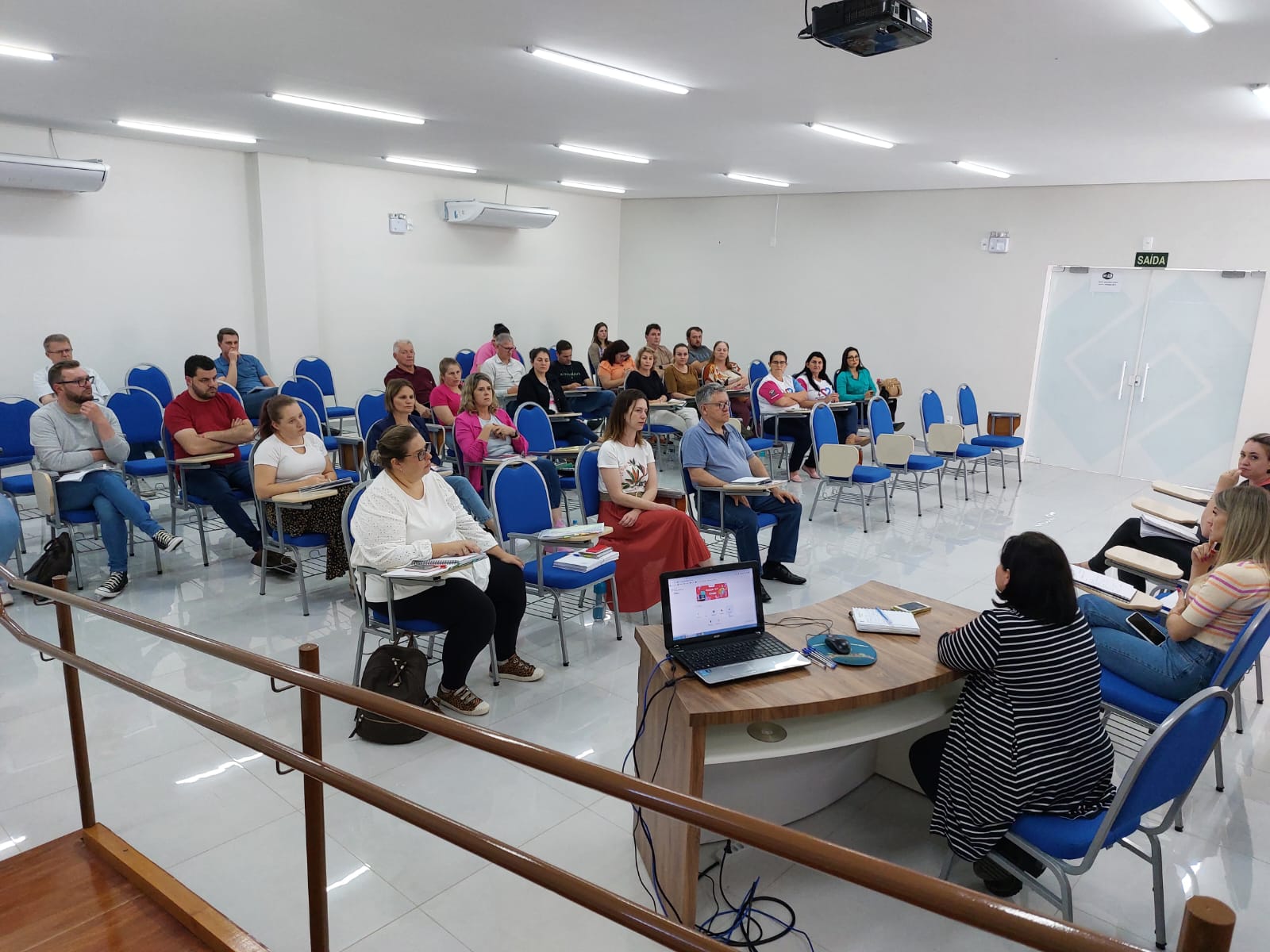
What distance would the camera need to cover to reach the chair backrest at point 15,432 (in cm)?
622

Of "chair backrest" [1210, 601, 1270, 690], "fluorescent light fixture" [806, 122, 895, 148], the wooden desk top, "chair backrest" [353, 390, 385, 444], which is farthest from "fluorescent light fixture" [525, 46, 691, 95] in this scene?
"chair backrest" [1210, 601, 1270, 690]

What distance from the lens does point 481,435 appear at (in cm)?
591

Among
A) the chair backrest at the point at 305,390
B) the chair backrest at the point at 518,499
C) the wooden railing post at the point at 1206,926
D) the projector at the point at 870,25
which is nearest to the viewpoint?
the wooden railing post at the point at 1206,926

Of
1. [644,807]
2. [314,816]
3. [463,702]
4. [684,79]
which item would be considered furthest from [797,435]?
[644,807]

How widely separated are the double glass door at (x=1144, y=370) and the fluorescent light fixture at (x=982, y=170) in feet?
5.06

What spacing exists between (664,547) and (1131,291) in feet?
25.0

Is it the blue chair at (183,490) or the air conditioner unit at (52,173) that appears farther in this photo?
the air conditioner unit at (52,173)

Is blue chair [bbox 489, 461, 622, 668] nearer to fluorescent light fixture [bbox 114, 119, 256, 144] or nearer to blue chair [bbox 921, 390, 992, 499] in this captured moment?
blue chair [bbox 921, 390, 992, 499]

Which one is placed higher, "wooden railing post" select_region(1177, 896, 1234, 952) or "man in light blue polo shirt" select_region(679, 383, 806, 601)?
"wooden railing post" select_region(1177, 896, 1234, 952)

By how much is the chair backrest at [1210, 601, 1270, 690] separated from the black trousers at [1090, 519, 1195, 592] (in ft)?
5.42

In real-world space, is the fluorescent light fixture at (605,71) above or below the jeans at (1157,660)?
above

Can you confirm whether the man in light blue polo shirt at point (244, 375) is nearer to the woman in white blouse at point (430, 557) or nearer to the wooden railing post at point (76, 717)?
the woman in white blouse at point (430, 557)

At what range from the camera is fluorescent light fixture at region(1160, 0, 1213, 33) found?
354cm

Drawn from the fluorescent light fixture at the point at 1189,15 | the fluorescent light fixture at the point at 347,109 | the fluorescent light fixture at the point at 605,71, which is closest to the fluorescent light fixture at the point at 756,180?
the fluorescent light fixture at the point at 347,109
